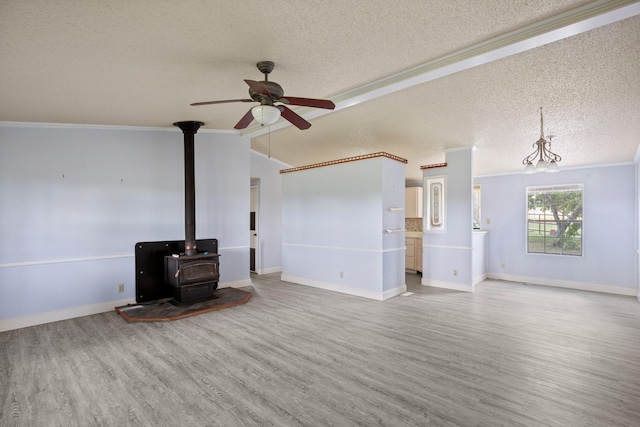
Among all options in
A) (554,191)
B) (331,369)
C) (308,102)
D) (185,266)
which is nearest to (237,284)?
(185,266)

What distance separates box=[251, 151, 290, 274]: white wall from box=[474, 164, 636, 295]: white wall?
4.84 meters

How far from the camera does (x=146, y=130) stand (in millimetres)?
4758

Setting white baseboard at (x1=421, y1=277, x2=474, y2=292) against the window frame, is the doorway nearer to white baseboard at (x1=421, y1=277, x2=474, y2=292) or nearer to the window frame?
white baseboard at (x1=421, y1=277, x2=474, y2=292)

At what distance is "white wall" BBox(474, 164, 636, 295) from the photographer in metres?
5.52

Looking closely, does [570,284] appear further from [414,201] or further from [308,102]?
[308,102]

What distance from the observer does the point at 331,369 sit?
2.73m

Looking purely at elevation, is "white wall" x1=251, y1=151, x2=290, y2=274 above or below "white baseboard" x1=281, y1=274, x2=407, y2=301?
above

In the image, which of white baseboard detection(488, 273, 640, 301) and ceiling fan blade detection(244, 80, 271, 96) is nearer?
ceiling fan blade detection(244, 80, 271, 96)

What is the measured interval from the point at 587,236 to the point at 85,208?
27.2 feet

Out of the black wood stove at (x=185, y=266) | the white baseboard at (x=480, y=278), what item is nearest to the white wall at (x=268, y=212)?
the black wood stove at (x=185, y=266)

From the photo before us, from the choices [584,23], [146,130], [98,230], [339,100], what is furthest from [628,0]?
[98,230]

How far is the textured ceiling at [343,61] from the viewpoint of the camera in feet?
6.61

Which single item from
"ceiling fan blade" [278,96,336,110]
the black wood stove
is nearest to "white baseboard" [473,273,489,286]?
the black wood stove

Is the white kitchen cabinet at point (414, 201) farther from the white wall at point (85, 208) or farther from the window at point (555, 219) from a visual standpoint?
the white wall at point (85, 208)
